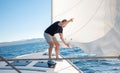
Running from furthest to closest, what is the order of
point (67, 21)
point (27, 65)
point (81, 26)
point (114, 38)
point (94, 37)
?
point (27, 65) < point (67, 21) < point (81, 26) < point (94, 37) < point (114, 38)

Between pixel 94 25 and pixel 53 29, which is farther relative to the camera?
pixel 53 29

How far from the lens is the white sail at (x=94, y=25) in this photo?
4648 mm

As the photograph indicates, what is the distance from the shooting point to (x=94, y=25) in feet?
17.4

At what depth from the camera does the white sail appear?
183 inches

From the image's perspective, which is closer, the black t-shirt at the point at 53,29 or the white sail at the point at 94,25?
the white sail at the point at 94,25

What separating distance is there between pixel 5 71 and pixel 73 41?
6.58ft

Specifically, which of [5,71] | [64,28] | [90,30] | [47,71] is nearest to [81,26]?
[90,30]

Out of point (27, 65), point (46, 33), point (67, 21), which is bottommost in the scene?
point (27, 65)

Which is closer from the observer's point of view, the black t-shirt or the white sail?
the white sail

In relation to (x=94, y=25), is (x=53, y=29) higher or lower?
lower

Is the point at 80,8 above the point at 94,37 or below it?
above

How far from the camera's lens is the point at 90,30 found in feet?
17.8

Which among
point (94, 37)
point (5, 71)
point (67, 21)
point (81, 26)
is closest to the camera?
point (94, 37)

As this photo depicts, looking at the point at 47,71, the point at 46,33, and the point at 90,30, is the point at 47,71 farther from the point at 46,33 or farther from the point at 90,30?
the point at 90,30
